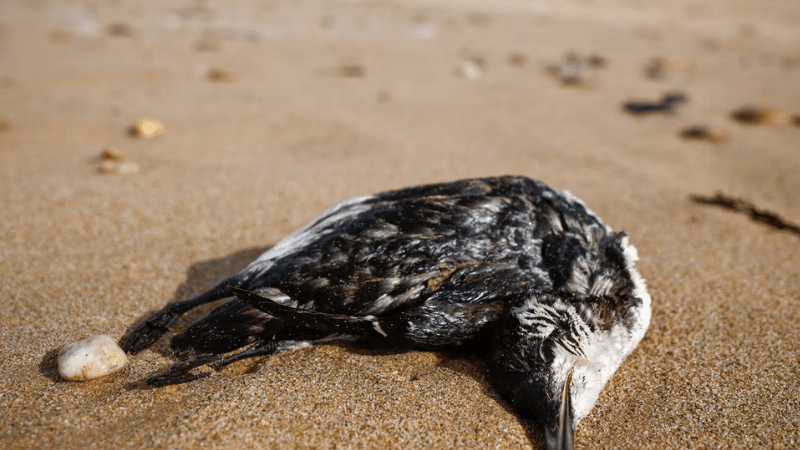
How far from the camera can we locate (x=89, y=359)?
6.93 ft

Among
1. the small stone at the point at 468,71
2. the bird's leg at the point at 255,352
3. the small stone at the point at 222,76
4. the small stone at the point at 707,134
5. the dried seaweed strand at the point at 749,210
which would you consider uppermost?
the small stone at the point at 222,76

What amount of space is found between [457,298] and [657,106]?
5.43 meters

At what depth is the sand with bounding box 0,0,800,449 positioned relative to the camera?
6.63 feet

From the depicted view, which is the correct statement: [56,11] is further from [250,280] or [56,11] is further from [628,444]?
[628,444]

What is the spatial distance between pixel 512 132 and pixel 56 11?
Answer: 10.9 metres

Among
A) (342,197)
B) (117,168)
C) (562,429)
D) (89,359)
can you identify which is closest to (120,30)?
(117,168)

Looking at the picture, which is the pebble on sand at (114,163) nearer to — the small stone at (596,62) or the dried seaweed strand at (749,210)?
the dried seaweed strand at (749,210)

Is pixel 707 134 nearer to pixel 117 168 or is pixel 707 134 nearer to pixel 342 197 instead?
pixel 342 197

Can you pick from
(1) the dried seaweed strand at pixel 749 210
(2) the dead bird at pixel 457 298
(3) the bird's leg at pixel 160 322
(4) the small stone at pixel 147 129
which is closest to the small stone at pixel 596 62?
(1) the dried seaweed strand at pixel 749 210

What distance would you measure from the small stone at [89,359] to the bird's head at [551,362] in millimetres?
1592

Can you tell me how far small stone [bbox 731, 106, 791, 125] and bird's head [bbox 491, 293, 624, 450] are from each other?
519 centimetres

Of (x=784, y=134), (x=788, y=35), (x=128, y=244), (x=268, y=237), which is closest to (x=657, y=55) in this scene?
(x=784, y=134)

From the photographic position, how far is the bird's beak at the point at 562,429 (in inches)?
74.5

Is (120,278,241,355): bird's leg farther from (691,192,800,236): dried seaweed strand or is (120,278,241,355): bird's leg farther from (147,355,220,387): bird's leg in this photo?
(691,192,800,236): dried seaweed strand
